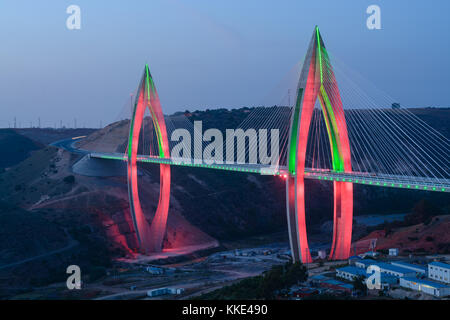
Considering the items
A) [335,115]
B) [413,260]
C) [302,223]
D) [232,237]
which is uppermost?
[335,115]

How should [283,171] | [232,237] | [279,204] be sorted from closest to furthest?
1. [283,171]
2. [232,237]
3. [279,204]

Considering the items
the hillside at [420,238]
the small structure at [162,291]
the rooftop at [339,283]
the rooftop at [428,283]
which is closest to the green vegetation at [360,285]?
the rooftop at [339,283]

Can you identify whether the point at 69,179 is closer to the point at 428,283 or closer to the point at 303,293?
the point at 303,293

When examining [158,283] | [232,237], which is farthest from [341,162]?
[232,237]

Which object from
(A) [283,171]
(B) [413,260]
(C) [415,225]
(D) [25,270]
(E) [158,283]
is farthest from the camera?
(C) [415,225]

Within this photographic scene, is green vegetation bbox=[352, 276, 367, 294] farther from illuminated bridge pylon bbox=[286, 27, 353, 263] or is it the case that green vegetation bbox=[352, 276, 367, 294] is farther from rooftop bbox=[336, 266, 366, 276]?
illuminated bridge pylon bbox=[286, 27, 353, 263]

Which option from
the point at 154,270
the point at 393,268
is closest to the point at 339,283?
the point at 393,268

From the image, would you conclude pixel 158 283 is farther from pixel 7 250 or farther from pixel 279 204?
pixel 279 204
